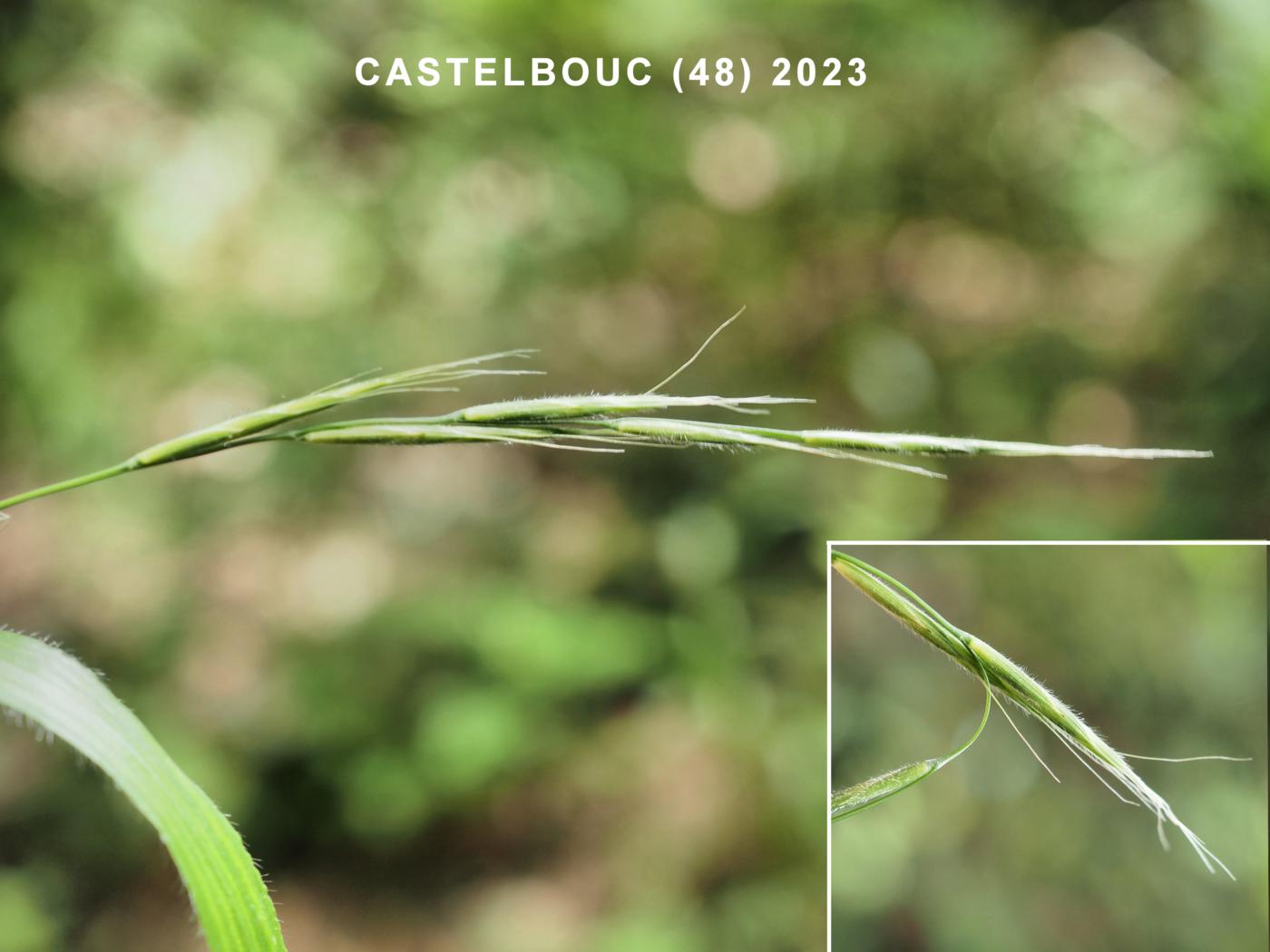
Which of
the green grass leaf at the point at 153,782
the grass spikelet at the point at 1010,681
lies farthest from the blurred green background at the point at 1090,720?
the green grass leaf at the point at 153,782

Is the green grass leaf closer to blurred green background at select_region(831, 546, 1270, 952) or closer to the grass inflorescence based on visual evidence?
the grass inflorescence

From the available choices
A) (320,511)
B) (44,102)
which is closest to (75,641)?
(320,511)

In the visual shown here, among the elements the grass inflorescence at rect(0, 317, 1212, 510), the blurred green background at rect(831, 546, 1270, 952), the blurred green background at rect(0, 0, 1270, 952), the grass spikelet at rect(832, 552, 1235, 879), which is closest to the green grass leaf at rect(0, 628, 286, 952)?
the grass inflorescence at rect(0, 317, 1212, 510)

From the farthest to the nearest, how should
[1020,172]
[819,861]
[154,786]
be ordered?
1. [1020,172]
2. [819,861]
3. [154,786]

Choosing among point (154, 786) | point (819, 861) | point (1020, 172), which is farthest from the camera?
point (1020, 172)

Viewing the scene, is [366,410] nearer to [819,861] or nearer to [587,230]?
[587,230]

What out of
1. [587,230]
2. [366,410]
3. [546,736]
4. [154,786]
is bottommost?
[546,736]

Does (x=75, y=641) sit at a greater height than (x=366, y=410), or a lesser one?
lesser

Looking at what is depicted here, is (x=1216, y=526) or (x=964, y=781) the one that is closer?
(x=964, y=781)
